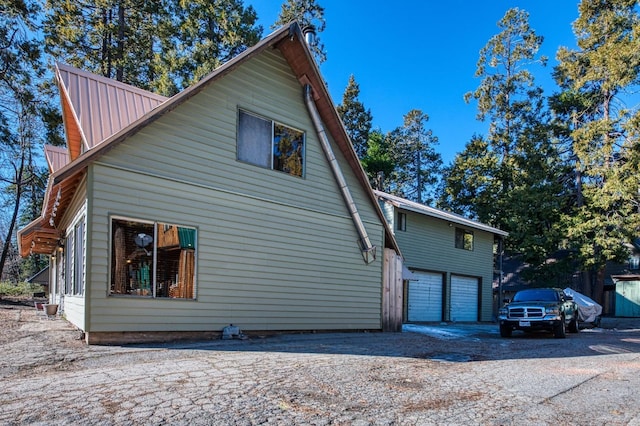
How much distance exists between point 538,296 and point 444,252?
726 centimetres

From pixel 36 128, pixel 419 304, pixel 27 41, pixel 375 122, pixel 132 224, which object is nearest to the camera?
pixel 132 224

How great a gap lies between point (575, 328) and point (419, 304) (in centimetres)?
621

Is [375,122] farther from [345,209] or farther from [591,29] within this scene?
[345,209]

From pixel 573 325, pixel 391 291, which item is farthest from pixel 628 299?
pixel 391 291

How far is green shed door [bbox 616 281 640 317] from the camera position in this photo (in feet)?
95.7

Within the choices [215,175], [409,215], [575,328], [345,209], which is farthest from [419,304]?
[215,175]

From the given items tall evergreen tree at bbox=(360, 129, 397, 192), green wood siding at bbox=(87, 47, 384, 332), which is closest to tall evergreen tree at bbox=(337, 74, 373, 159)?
tall evergreen tree at bbox=(360, 129, 397, 192)

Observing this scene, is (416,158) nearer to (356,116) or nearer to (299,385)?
(356,116)

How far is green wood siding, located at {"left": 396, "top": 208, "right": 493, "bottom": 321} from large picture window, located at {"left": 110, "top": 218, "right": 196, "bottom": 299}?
12.1m

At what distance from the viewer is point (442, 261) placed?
21.1 meters

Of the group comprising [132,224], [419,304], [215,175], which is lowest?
[419,304]

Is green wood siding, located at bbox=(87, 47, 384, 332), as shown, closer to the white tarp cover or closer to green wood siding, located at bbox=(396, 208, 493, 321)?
green wood siding, located at bbox=(396, 208, 493, 321)

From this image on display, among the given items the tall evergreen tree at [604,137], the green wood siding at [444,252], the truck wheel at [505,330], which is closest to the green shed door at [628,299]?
the tall evergreen tree at [604,137]

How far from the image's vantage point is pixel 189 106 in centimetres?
917
